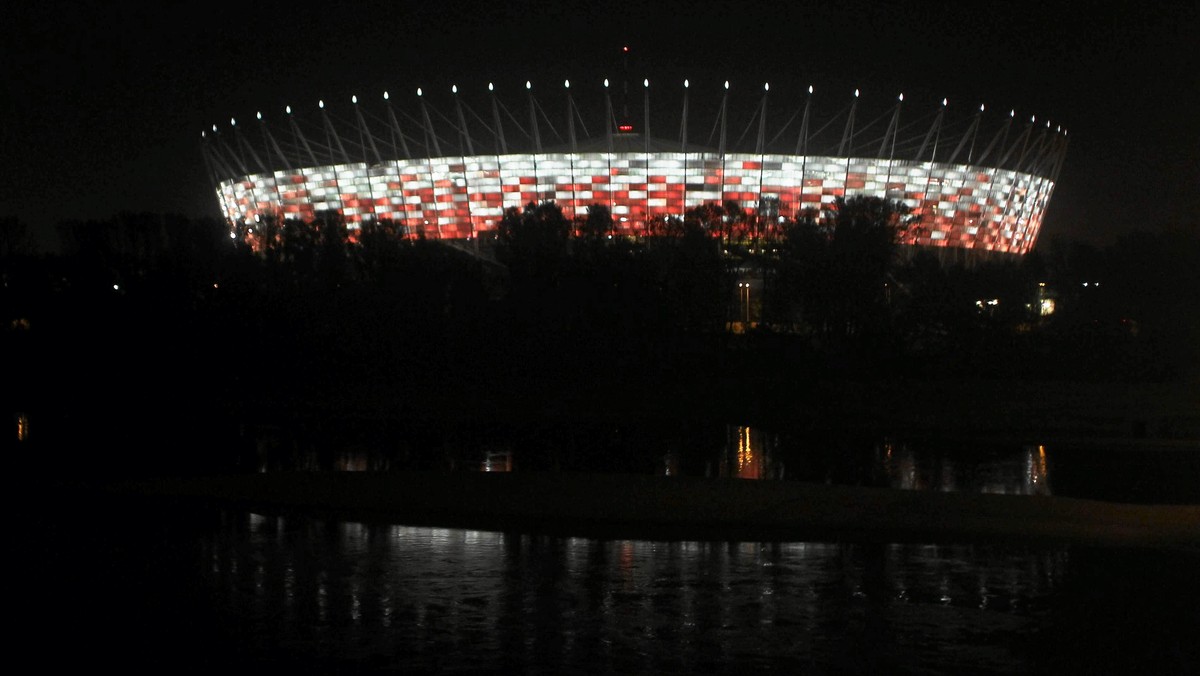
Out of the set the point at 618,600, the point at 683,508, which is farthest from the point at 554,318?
the point at 618,600

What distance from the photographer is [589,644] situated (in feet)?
22.7

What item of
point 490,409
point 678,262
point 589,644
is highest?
point 678,262

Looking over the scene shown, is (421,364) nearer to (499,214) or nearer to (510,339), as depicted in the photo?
(510,339)

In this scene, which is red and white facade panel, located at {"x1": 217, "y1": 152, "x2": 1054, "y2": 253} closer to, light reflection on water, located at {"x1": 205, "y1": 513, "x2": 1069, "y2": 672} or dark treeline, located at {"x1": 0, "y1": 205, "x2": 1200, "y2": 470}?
dark treeline, located at {"x1": 0, "y1": 205, "x2": 1200, "y2": 470}

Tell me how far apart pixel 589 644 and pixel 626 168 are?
171 ft

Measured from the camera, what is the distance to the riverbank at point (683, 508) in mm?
10750

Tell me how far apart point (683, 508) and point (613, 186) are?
157 ft

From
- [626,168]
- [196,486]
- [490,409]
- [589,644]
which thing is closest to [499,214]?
[626,168]

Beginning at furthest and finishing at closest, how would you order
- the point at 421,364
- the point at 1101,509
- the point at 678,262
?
the point at 678,262
the point at 421,364
the point at 1101,509

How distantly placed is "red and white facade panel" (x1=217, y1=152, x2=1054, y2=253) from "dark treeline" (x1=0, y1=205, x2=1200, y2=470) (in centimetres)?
1402

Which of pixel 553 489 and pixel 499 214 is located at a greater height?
pixel 499 214

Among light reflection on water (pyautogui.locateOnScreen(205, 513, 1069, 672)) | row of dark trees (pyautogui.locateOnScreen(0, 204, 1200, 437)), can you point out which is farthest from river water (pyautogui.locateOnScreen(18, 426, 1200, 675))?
row of dark trees (pyautogui.locateOnScreen(0, 204, 1200, 437))

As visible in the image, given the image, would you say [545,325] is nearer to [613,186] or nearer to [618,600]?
[613,186]

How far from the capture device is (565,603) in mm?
7992
